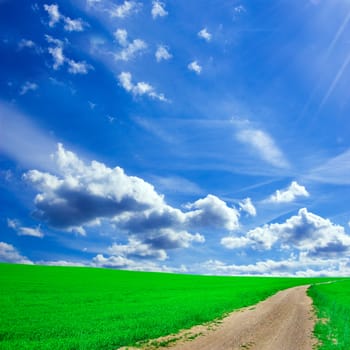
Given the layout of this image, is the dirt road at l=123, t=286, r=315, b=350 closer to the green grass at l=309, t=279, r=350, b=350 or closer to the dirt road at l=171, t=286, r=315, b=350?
the dirt road at l=171, t=286, r=315, b=350

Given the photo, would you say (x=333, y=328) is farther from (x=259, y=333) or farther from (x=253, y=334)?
(x=253, y=334)

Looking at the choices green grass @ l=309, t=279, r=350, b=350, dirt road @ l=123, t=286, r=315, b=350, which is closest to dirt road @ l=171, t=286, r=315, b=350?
dirt road @ l=123, t=286, r=315, b=350

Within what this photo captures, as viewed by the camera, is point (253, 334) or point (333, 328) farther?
point (333, 328)

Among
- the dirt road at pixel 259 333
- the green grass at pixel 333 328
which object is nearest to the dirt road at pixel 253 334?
the dirt road at pixel 259 333

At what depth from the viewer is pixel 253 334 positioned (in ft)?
78.2

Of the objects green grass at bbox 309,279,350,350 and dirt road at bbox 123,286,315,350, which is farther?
green grass at bbox 309,279,350,350

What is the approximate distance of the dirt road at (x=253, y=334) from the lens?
68.3ft

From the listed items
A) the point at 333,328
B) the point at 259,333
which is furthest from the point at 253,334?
the point at 333,328

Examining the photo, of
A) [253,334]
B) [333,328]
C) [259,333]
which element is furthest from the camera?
[333,328]

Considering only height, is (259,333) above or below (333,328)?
below

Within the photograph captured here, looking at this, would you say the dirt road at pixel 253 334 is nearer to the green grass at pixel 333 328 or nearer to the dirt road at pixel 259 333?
the dirt road at pixel 259 333

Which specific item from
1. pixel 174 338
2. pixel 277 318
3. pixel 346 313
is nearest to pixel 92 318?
pixel 174 338

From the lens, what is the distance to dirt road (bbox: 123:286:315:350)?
20.8 metres

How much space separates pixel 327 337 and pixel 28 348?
18.3 metres
